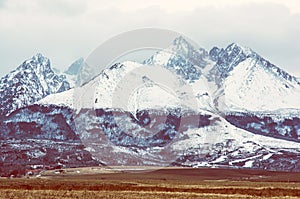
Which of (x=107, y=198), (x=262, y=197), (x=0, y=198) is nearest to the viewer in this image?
(x=0, y=198)

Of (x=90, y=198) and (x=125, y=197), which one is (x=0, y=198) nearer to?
(x=90, y=198)

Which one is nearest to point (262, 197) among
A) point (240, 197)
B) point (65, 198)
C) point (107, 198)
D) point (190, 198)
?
point (240, 197)

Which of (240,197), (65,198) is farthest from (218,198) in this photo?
(65,198)

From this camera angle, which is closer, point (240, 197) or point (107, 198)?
point (107, 198)

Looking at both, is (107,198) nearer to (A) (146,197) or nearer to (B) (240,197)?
(A) (146,197)

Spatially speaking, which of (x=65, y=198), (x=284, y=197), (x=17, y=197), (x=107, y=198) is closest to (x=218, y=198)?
(x=284, y=197)

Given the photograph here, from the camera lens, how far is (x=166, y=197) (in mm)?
86250

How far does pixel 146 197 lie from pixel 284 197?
69.3 ft

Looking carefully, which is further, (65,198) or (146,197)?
(146,197)

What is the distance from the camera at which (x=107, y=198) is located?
83.3 m

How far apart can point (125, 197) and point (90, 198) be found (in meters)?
6.45

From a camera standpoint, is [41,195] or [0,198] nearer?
[0,198]

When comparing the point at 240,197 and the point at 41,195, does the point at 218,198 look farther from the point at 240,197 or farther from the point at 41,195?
the point at 41,195

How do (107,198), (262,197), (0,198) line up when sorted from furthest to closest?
(262,197) < (107,198) < (0,198)
